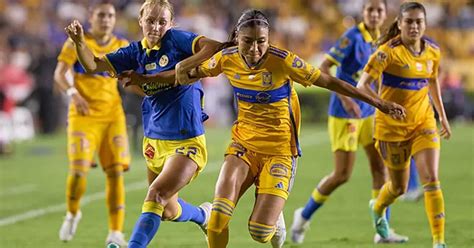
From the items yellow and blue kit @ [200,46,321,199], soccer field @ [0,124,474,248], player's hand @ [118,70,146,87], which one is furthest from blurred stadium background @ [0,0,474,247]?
player's hand @ [118,70,146,87]

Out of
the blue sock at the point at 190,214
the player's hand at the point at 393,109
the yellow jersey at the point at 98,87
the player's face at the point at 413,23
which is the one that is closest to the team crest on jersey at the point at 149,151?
the blue sock at the point at 190,214

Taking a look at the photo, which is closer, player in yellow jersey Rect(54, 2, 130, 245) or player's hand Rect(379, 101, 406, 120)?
player's hand Rect(379, 101, 406, 120)

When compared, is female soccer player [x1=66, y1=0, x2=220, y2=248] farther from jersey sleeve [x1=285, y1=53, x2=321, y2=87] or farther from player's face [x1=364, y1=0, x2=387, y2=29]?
player's face [x1=364, y1=0, x2=387, y2=29]

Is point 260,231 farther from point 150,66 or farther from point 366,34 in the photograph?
point 366,34

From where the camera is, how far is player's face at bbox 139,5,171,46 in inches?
314

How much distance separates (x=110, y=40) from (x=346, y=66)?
230 cm

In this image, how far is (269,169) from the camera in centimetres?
788

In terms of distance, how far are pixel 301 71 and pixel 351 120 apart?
290 centimetres

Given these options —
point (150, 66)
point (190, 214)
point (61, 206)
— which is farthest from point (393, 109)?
point (61, 206)

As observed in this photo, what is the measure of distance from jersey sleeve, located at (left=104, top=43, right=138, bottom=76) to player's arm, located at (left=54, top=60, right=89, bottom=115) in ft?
6.09

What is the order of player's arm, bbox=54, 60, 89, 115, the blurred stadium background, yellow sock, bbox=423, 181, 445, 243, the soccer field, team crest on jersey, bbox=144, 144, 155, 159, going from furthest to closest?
the blurred stadium background < the soccer field < player's arm, bbox=54, 60, 89, 115 < yellow sock, bbox=423, 181, 445, 243 < team crest on jersey, bbox=144, 144, 155, 159

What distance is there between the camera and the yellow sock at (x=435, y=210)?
29.0 feet

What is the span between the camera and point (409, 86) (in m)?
9.17

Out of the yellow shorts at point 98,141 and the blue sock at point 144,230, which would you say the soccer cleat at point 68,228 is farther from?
the blue sock at point 144,230
